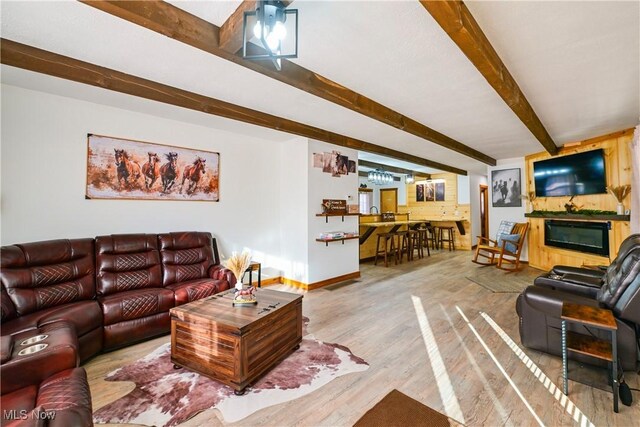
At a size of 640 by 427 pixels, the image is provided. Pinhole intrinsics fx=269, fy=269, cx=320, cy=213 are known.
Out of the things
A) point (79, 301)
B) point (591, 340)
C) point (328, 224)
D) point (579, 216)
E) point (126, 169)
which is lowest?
point (591, 340)

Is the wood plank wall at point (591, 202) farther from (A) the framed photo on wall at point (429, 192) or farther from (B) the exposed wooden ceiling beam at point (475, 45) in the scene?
(A) the framed photo on wall at point (429, 192)

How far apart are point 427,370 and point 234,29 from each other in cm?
288

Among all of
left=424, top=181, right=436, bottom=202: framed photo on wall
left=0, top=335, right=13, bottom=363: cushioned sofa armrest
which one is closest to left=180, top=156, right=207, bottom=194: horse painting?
left=0, top=335, right=13, bottom=363: cushioned sofa armrest

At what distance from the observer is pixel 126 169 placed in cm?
326

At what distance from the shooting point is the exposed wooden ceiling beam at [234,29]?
5.46ft

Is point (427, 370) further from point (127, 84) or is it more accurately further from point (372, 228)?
point (372, 228)

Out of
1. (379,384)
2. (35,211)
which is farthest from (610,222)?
(35,211)

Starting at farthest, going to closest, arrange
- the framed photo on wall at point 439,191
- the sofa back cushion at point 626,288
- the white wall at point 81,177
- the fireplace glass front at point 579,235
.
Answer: the framed photo on wall at point 439,191 < the fireplace glass front at point 579,235 < the white wall at point 81,177 < the sofa back cushion at point 626,288

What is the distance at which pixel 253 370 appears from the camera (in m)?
1.95

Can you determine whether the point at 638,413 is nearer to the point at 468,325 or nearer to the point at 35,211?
the point at 468,325

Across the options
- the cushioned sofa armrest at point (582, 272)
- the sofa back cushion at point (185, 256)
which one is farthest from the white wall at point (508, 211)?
the sofa back cushion at point (185, 256)

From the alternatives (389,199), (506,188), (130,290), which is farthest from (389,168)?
(130,290)

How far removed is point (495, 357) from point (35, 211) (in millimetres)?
4634

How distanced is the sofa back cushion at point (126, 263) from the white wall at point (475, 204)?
8554 mm
